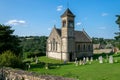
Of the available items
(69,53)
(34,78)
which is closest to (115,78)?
(34,78)

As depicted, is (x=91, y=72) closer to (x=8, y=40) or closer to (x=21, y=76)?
(x=21, y=76)

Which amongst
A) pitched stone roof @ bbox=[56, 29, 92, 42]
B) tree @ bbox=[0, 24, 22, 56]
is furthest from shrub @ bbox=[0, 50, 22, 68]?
pitched stone roof @ bbox=[56, 29, 92, 42]

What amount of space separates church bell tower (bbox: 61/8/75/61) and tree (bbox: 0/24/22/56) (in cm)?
1503

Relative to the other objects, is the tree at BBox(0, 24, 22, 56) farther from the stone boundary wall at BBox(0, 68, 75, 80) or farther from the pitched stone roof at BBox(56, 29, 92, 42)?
the stone boundary wall at BBox(0, 68, 75, 80)

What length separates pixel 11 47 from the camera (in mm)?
35344

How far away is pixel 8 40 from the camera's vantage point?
1441 inches

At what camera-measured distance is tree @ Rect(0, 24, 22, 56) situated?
3488 centimetres

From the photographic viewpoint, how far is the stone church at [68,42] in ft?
163

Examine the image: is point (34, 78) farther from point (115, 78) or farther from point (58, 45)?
point (58, 45)

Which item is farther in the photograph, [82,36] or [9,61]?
[82,36]

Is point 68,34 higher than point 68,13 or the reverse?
the reverse

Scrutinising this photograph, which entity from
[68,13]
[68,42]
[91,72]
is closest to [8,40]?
[68,42]

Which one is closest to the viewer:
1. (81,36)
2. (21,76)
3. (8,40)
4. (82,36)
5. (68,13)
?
(21,76)

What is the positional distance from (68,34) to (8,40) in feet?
56.0
